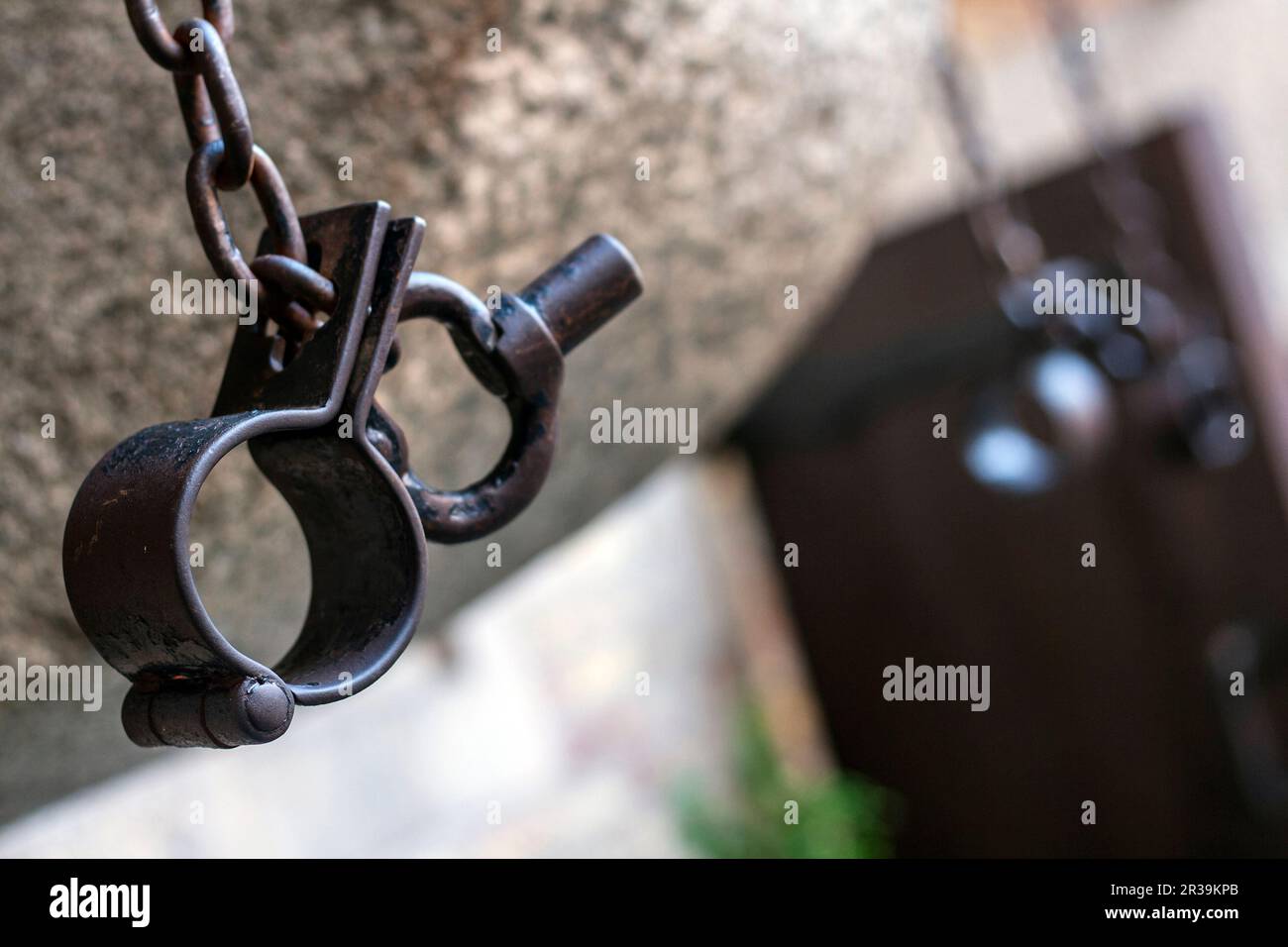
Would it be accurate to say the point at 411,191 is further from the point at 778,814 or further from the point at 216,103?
the point at 778,814

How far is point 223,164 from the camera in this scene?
0.43m

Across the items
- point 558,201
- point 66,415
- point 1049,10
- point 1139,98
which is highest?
point 1139,98

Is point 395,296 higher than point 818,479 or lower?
lower

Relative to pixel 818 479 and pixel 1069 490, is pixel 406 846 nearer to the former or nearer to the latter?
pixel 818 479

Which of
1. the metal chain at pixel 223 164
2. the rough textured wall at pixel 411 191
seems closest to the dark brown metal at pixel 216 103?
the metal chain at pixel 223 164

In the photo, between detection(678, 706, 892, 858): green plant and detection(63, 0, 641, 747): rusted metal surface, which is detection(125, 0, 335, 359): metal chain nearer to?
detection(63, 0, 641, 747): rusted metal surface

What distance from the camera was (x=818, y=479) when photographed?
3457mm

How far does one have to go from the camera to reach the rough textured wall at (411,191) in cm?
68

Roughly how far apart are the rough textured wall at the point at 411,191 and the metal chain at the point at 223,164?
287 millimetres

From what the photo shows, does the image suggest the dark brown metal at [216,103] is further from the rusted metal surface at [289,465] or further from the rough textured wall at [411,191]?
the rough textured wall at [411,191]

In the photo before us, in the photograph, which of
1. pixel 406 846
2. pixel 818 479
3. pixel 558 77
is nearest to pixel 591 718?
pixel 406 846

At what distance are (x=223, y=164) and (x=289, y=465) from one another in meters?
0.11
